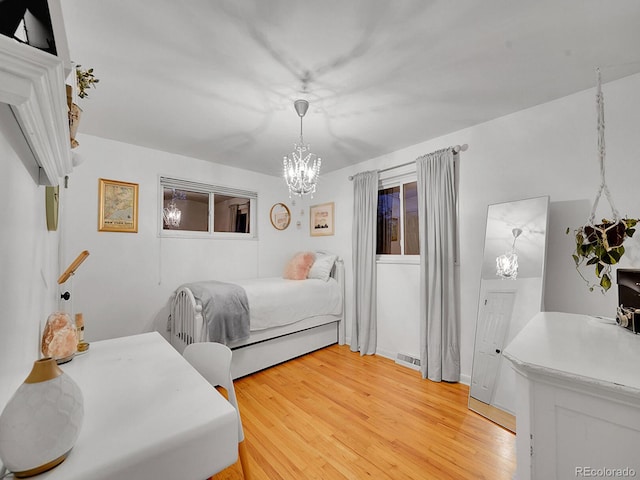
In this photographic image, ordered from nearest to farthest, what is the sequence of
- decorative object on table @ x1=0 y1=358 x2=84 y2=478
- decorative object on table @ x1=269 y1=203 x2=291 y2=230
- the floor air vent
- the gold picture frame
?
decorative object on table @ x1=0 y1=358 x2=84 y2=478 < the floor air vent < the gold picture frame < decorative object on table @ x1=269 y1=203 x2=291 y2=230

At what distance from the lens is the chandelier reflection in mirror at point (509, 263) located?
87.1 inches

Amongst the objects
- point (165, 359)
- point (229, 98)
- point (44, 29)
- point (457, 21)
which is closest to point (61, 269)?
point (165, 359)

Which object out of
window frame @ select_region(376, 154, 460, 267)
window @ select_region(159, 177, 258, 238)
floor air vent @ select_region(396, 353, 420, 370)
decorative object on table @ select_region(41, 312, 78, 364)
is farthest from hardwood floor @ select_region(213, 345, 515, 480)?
window @ select_region(159, 177, 258, 238)

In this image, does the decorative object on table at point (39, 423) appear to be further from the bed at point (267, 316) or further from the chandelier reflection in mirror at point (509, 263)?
the chandelier reflection in mirror at point (509, 263)

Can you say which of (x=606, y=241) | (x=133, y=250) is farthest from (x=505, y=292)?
(x=133, y=250)

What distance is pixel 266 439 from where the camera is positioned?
1.83 metres

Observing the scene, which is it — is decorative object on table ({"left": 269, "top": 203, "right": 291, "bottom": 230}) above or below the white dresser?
above

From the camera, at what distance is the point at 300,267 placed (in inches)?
147

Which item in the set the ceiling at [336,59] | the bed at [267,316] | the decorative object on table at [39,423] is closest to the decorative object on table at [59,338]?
the decorative object on table at [39,423]

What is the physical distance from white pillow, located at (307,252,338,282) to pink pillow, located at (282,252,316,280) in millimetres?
69

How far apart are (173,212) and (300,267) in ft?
5.71

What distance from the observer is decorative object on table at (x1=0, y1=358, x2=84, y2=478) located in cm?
53

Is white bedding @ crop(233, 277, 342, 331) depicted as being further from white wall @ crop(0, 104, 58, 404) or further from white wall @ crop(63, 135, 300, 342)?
white wall @ crop(0, 104, 58, 404)

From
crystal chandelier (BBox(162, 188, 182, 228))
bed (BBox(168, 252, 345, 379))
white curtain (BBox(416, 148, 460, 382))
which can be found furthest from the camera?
crystal chandelier (BBox(162, 188, 182, 228))
